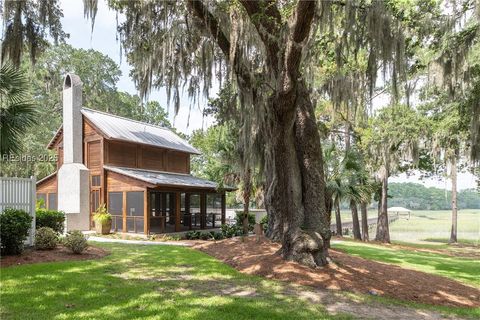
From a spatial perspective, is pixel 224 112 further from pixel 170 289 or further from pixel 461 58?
pixel 461 58

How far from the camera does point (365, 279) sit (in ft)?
24.7

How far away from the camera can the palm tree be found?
925 cm

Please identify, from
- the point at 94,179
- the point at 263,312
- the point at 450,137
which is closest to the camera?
the point at 263,312

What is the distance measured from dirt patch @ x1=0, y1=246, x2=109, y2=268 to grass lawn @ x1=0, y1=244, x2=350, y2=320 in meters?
0.51

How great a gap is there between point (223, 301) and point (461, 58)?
10.7 meters

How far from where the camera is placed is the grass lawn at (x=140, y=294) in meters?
4.89

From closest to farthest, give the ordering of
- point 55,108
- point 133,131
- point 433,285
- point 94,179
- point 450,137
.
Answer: point 433,285
point 450,137
point 94,179
point 133,131
point 55,108

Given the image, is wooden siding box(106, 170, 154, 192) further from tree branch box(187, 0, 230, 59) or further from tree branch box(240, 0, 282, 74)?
tree branch box(240, 0, 282, 74)

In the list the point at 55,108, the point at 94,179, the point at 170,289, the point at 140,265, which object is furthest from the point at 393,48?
the point at 55,108

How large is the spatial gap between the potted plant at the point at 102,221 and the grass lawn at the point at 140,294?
959 cm

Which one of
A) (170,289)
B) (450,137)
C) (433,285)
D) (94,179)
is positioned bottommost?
(433,285)

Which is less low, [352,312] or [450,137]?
[450,137]

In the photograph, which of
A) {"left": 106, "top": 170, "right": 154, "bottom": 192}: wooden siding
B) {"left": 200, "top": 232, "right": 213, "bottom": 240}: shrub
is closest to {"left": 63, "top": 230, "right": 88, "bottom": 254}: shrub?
{"left": 106, "top": 170, "right": 154, "bottom": 192}: wooden siding

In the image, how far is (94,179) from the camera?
63.6ft
